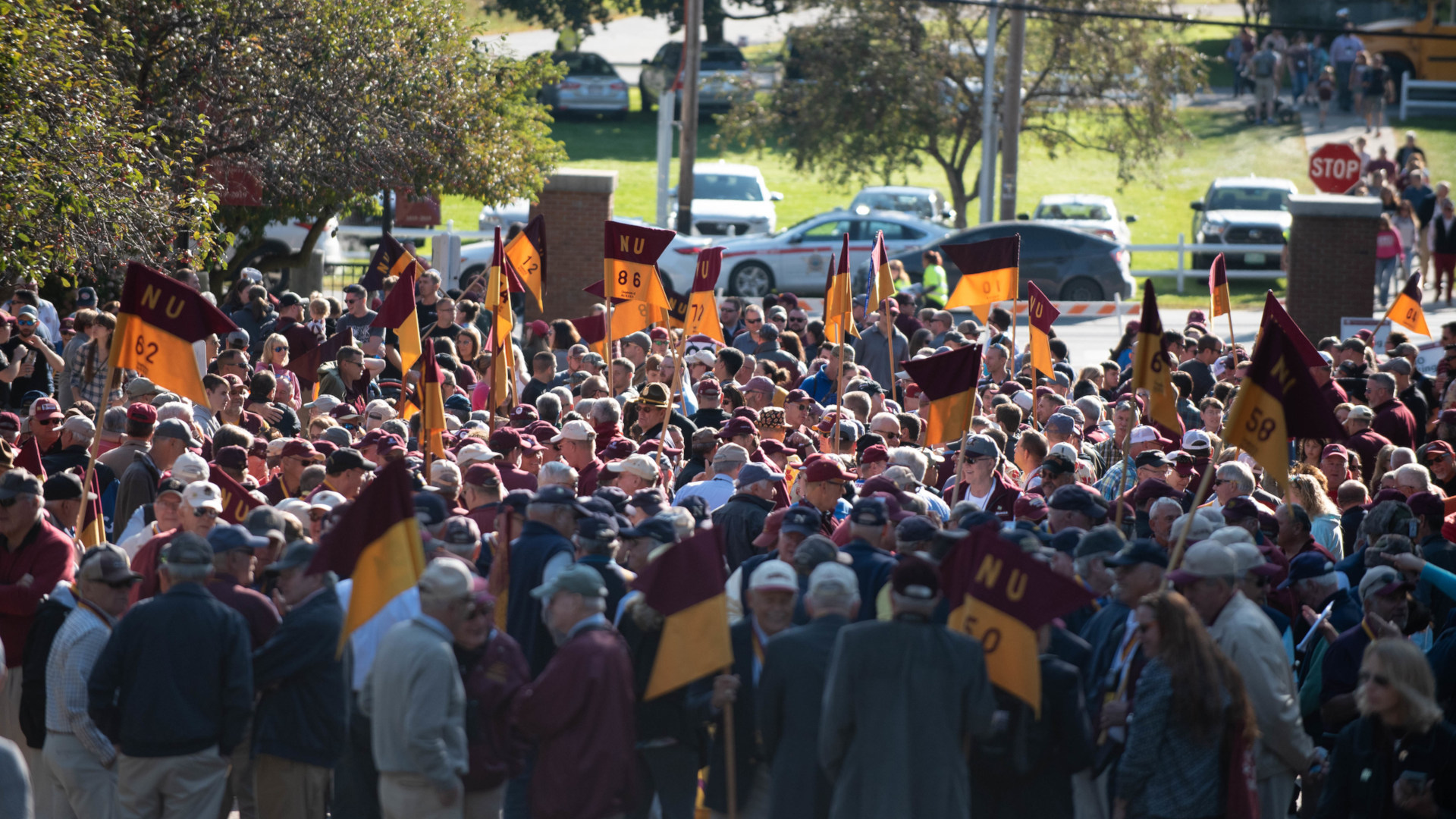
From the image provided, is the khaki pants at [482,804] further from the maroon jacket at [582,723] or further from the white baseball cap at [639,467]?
the white baseball cap at [639,467]

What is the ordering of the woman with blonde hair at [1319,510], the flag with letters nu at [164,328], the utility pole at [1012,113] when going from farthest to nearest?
the utility pole at [1012,113] → the woman with blonde hair at [1319,510] → the flag with letters nu at [164,328]

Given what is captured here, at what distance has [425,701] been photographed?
6141mm

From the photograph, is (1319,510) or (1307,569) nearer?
(1307,569)

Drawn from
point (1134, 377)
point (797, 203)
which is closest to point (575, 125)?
point (797, 203)

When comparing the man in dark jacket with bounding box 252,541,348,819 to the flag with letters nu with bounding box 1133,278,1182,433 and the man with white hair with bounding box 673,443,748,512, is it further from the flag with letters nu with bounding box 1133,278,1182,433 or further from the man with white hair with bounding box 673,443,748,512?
the flag with letters nu with bounding box 1133,278,1182,433

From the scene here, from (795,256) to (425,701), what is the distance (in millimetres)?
22202

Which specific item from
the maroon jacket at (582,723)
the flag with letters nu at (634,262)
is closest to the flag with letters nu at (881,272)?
the flag with letters nu at (634,262)

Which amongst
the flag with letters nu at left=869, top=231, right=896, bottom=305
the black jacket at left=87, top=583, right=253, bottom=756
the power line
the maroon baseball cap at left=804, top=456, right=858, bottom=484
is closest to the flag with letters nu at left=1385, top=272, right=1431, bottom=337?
the flag with letters nu at left=869, top=231, right=896, bottom=305

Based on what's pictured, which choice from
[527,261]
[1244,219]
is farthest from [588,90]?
[527,261]

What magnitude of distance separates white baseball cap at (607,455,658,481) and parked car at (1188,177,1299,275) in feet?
76.0

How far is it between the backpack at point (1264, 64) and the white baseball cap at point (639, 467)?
37246 millimetres

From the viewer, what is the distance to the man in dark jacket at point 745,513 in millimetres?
9070

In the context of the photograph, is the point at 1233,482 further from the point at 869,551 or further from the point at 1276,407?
the point at 869,551

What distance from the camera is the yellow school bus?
1734 inches
